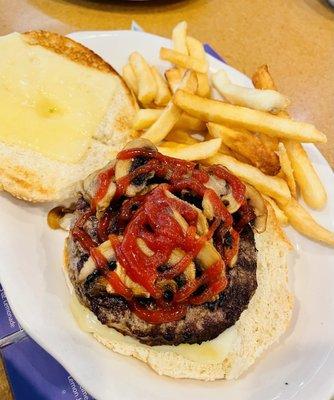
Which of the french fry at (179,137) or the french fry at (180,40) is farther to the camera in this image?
the french fry at (180,40)

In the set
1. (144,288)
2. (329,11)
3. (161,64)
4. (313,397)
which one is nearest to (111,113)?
(161,64)

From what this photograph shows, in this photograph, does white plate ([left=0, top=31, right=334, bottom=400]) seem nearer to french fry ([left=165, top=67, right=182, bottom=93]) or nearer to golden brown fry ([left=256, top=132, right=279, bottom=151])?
golden brown fry ([left=256, top=132, right=279, bottom=151])

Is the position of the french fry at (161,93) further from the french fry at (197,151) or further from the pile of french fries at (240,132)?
the french fry at (197,151)

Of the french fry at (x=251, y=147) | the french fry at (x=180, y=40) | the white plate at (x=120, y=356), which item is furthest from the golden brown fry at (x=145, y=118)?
the white plate at (x=120, y=356)

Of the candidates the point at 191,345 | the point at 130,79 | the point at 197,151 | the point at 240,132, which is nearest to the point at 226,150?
the point at 240,132

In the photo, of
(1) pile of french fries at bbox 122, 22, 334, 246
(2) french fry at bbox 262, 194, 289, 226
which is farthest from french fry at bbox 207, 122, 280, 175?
(2) french fry at bbox 262, 194, 289, 226

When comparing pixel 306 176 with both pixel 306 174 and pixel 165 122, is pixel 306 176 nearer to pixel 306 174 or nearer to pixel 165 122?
pixel 306 174

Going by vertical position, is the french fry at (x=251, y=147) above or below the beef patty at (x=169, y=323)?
above
